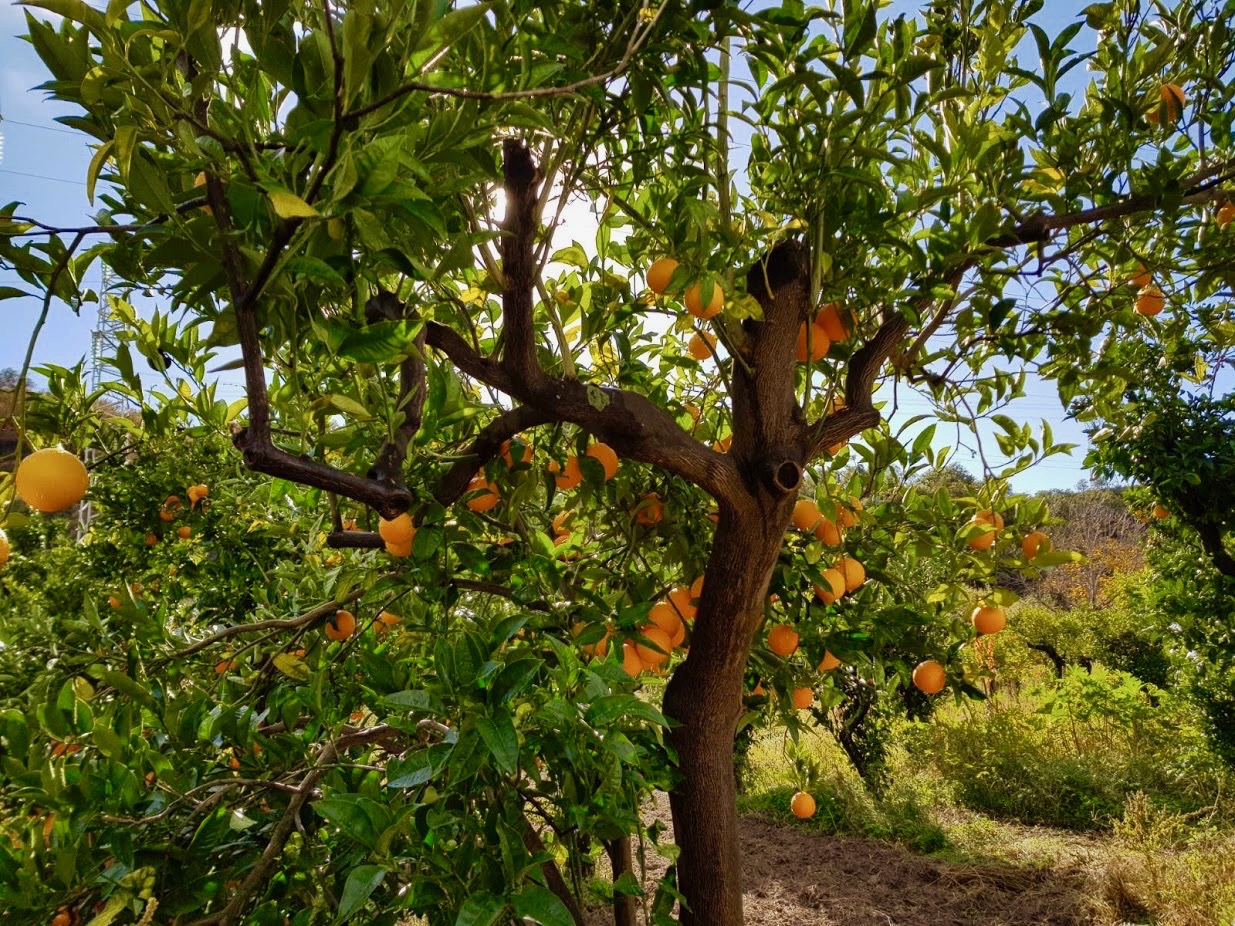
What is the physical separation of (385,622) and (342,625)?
22cm

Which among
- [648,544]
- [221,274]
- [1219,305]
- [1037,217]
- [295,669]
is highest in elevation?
[1219,305]

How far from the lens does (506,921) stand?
708 mm

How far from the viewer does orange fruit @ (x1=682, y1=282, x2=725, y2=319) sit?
92 centimetres

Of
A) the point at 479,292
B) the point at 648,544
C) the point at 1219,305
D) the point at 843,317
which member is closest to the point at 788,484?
the point at 843,317

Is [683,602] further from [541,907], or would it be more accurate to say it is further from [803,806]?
[803,806]

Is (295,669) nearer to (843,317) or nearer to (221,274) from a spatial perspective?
(221,274)

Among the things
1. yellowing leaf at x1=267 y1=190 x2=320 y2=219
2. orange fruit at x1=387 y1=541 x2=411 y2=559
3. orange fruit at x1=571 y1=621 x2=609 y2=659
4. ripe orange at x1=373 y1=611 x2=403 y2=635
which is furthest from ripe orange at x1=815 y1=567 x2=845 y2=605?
Result: yellowing leaf at x1=267 y1=190 x2=320 y2=219

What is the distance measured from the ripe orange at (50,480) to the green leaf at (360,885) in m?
0.44

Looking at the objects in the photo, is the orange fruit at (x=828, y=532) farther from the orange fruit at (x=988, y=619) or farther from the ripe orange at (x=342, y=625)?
the ripe orange at (x=342, y=625)

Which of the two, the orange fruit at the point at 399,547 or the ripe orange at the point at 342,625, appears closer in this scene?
→ the orange fruit at the point at 399,547

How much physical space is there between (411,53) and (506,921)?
77 centimetres

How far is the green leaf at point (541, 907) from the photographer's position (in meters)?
0.59

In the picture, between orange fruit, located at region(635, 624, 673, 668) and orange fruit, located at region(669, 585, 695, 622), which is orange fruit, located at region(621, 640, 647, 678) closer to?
orange fruit, located at region(635, 624, 673, 668)

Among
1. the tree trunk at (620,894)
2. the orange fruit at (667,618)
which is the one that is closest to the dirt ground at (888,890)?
the tree trunk at (620,894)
